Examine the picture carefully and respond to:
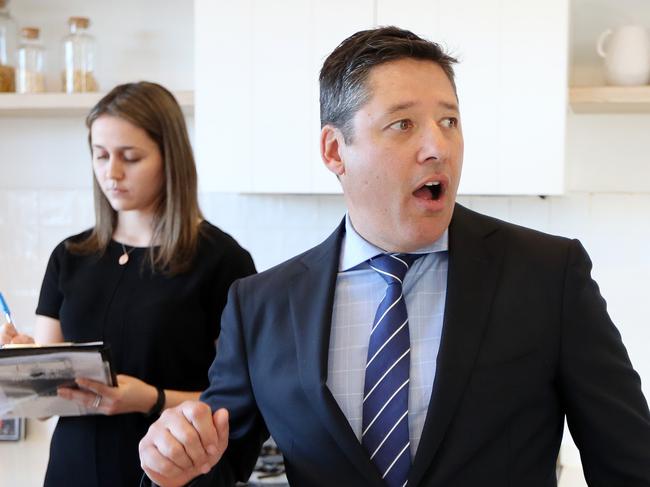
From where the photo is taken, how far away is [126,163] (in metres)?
1.90

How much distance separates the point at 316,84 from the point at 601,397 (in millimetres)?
1563

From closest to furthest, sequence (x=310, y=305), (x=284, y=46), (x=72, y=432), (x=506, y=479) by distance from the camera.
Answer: (x=506, y=479), (x=310, y=305), (x=72, y=432), (x=284, y=46)

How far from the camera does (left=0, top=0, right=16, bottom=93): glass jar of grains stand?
281 cm

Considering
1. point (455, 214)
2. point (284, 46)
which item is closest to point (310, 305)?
point (455, 214)

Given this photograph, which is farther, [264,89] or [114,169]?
[264,89]

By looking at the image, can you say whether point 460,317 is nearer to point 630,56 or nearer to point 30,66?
point 630,56

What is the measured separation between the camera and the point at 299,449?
1207 millimetres

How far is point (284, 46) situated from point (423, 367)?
4.94 feet

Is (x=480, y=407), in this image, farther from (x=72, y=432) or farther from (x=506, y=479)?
(x=72, y=432)

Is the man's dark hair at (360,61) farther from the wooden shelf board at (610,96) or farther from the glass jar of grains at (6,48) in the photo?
the glass jar of grains at (6,48)

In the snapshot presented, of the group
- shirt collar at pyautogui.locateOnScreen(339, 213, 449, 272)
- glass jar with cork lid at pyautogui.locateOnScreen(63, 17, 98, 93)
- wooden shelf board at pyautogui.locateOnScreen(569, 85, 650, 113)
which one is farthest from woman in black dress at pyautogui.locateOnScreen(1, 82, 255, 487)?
wooden shelf board at pyautogui.locateOnScreen(569, 85, 650, 113)

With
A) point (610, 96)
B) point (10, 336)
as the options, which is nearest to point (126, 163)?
point (10, 336)

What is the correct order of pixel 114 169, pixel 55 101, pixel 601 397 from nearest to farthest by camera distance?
pixel 601 397 < pixel 114 169 < pixel 55 101

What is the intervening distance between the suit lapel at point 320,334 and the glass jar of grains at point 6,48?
1836 mm
